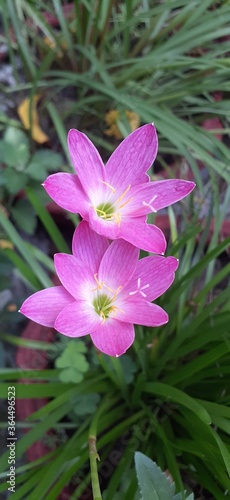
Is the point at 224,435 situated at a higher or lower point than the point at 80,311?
lower

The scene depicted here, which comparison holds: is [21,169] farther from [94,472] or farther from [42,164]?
[94,472]

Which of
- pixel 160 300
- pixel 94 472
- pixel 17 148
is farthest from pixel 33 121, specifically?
pixel 94 472

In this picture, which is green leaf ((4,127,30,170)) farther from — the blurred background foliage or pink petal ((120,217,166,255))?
pink petal ((120,217,166,255))

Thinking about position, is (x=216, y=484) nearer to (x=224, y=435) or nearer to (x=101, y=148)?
(x=224, y=435)

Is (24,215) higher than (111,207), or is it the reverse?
(24,215)

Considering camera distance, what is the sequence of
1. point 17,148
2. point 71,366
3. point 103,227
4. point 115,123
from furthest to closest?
1. point 115,123
2. point 17,148
3. point 71,366
4. point 103,227

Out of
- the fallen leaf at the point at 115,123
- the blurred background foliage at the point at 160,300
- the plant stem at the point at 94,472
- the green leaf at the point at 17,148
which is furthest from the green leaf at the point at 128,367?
the fallen leaf at the point at 115,123

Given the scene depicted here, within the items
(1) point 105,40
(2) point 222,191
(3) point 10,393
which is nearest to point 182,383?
(3) point 10,393

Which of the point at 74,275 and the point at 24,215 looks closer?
the point at 74,275
